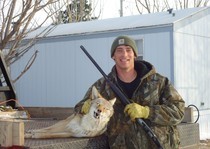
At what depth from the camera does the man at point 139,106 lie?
3146mm

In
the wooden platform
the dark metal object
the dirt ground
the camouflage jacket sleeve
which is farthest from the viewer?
the dirt ground

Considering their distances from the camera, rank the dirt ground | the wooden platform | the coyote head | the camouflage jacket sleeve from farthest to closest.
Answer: the dirt ground → the camouflage jacket sleeve → the coyote head → the wooden platform

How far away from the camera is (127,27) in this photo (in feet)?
38.8

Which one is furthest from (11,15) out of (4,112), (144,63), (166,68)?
(166,68)

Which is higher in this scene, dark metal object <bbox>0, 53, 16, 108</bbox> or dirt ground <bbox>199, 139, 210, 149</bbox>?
dark metal object <bbox>0, 53, 16, 108</bbox>

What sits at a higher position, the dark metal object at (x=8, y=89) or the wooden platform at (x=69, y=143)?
the dark metal object at (x=8, y=89)

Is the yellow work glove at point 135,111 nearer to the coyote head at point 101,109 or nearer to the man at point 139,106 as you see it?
the man at point 139,106

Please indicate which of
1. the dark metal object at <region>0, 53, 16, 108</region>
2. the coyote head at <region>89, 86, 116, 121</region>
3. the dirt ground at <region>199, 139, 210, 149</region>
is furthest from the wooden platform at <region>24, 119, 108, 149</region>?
the dirt ground at <region>199, 139, 210, 149</region>

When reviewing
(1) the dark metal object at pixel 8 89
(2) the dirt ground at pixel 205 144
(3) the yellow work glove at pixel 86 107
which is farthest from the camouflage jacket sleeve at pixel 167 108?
(2) the dirt ground at pixel 205 144

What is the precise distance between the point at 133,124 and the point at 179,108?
0.35 m

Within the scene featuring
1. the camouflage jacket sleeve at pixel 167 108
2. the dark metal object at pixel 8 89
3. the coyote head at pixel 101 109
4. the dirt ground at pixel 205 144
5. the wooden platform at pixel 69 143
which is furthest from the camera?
the dirt ground at pixel 205 144

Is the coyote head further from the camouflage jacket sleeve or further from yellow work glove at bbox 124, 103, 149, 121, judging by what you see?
the camouflage jacket sleeve

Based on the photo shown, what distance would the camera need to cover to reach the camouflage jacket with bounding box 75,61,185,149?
10.4ft

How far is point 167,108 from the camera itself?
3.18 meters
